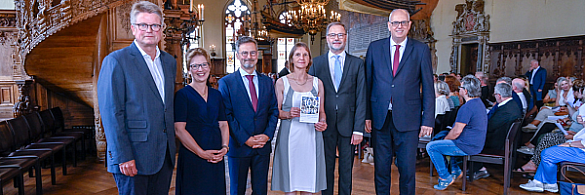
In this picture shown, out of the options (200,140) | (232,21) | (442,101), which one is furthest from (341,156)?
(232,21)

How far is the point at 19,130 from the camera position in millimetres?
3975

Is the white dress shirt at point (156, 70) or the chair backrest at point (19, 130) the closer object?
the white dress shirt at point (156, 70)

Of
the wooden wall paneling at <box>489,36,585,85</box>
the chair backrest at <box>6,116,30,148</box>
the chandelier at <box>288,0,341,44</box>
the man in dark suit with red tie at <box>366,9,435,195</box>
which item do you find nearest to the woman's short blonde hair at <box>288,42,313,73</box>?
the man in dark suit with red tie at <box>366,9,435,195</box>

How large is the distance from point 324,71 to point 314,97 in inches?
11.5

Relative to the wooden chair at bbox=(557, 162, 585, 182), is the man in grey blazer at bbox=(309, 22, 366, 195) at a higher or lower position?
higher

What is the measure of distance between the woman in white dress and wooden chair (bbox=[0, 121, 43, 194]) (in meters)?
2.28

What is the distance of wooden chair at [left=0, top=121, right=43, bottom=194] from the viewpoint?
286cm

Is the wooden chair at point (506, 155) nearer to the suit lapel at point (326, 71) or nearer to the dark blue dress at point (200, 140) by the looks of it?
the suit lapel at point (326, 71)

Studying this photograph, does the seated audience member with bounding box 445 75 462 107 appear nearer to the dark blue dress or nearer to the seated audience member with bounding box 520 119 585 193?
the seated audience member with bounding box 520 119 585 193

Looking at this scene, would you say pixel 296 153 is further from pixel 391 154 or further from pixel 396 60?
pixel 396 60

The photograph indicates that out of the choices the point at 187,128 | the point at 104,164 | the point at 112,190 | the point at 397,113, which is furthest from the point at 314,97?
the point at 104,164

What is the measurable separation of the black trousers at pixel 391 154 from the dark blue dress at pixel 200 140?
1257 mm

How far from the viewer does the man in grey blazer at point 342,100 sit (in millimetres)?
2557

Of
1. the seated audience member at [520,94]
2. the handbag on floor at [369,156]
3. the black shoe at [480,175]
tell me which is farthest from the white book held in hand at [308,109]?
the seated audience member at [520,94]
